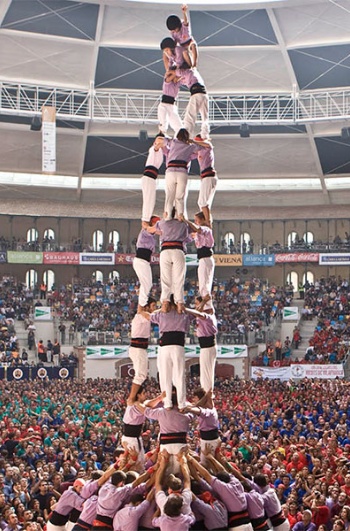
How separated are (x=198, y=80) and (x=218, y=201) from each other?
124 ft

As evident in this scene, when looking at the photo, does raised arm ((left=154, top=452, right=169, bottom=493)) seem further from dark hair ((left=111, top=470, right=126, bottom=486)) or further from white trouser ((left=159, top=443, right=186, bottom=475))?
dark hair ((left=111, top=470, right=126, bottom=486))

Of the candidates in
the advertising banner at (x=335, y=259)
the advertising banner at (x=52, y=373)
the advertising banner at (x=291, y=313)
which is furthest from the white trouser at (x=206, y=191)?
the advertising banner at (x=335, y=259)

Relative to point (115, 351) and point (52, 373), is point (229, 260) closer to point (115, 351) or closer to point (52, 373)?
point (115, 351)

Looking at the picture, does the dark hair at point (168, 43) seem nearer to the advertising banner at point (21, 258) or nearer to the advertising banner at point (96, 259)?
the advertising banner at point (21, 258)

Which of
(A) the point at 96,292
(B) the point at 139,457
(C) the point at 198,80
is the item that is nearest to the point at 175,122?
(C) the point at 198,80

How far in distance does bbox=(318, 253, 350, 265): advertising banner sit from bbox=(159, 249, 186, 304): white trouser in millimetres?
36565

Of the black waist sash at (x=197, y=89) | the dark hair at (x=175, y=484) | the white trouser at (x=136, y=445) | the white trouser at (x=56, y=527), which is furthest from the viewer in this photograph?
the black waist sash at (x=197, y=89)

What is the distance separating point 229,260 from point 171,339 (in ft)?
119

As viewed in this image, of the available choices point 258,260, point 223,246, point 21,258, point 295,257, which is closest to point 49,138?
point 21,258

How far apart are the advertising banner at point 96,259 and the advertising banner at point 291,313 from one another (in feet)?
33.6

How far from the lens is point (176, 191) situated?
1391 centimetres

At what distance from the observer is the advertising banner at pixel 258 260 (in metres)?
49.4

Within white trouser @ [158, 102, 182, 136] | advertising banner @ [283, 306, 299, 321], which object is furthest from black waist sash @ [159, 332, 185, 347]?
advertising banner @ [283, 306, 299, 321]

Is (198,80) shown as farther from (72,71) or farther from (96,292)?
(96,292)
